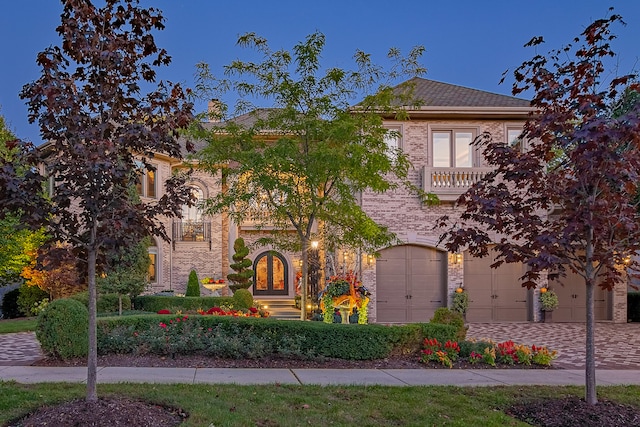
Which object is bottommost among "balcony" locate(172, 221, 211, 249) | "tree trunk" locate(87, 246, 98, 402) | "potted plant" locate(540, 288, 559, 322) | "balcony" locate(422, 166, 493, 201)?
"potted plant" locate(540, 288, 559, 322)

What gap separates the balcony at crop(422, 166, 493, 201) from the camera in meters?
16.5

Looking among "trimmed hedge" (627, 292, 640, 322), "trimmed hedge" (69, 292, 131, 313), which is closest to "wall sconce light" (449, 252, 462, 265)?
"trimmed hedge" (627, 292, 640, 322)

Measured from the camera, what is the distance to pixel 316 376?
791 centimetres

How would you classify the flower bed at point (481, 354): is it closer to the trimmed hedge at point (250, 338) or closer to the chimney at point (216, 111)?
the trimmed hedge at point (250, 338)

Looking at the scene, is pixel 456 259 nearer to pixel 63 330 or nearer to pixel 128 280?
pixel 128 280

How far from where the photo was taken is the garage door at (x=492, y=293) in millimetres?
17250

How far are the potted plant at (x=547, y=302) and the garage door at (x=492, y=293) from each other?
0.54 meters

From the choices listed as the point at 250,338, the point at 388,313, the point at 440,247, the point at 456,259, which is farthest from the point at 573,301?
the point at 250,338

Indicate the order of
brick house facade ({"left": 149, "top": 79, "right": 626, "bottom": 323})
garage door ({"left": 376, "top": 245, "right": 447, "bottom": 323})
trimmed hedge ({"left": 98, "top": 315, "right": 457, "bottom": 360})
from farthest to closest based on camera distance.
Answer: garage door ({"left": 376, "top": 245, "right": 447, "bottom": 323}), brick house facade ({"left": 149, "top": 79, "right": 626, "bottom": 323}), trimmed hedge ({"left": 98, "top": 315, "right": 457, "bottom": 360})

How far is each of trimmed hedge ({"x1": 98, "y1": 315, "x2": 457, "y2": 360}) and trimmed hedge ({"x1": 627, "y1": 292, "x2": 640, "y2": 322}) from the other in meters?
13.2

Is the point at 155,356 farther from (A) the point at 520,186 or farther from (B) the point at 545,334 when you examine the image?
(B) the point at 545,334

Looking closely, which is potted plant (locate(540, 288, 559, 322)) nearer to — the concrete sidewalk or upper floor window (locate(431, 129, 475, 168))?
upper floor window (locate(431, 129, 475, 168))

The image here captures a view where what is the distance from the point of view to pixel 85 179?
537 cm

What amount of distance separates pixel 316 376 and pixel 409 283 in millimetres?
9577
